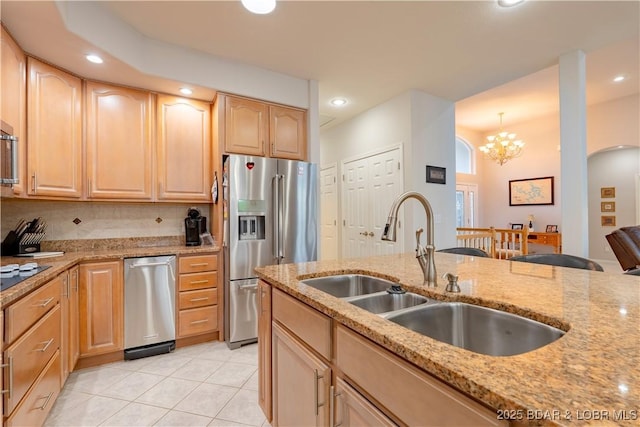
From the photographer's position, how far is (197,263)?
2711 millimetres

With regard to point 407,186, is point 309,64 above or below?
above

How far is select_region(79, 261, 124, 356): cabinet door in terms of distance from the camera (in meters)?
2.29

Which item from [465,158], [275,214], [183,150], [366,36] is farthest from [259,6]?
[465,158]

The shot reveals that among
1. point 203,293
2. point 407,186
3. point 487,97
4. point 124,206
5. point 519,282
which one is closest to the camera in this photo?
point 519,282

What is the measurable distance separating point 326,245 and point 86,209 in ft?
11.1

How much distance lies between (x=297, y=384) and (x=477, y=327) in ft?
2.37

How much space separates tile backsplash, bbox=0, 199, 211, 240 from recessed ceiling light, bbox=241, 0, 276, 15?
6.37ft

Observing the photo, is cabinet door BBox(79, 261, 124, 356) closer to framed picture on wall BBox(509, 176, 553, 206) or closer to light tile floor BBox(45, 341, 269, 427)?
light tile floor BBox(45, 341, 269, 427)

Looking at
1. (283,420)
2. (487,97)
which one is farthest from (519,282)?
(487,97)

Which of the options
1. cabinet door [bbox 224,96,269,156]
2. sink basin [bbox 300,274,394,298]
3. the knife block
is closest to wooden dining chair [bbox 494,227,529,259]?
cabinet door [bbox 224,96,269,156]

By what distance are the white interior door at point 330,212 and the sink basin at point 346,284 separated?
336 cm

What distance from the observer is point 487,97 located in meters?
5.04

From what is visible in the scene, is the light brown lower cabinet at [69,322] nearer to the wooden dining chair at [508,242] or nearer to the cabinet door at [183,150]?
the cabinet door at [183,150]

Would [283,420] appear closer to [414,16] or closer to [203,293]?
[203,293]
